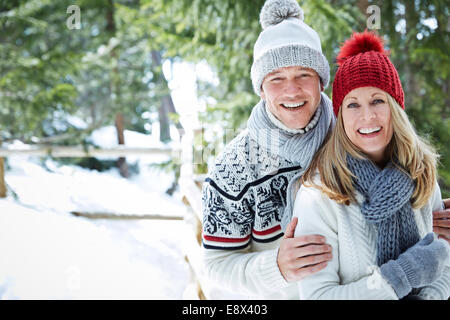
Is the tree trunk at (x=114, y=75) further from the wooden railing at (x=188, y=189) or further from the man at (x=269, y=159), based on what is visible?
the man at (x=269, y=159)

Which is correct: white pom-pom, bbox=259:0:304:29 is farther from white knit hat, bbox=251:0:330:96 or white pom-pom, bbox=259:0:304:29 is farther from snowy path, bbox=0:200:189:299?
snowy path, bbox=0:200:189:299

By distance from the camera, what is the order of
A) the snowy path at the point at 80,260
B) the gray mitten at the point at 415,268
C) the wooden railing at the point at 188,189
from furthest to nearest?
1. the snowy path at the point at 80,260
2. the wooden railing at the point at 188,189
3. the gray mitten at the point at 415,268

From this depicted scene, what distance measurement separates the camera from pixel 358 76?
0.83 meters

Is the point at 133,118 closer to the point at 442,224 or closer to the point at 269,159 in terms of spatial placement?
the point at 269,159

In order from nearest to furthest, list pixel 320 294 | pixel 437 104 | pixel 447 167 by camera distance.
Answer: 1. pixel 320 294
2. pixel 447 167
3. pixel 437 104

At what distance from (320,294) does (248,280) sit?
0.22 meters

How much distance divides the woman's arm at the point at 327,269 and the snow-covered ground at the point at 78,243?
6.99 feet

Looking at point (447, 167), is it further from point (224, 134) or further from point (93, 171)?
point (93, 171)

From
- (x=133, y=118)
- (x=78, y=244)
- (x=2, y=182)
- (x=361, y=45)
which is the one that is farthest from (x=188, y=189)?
(x=133, y=118)

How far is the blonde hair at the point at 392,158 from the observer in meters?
0.83

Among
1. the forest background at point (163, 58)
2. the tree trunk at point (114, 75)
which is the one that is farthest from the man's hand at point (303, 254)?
the tree trunk at point (114, 75)

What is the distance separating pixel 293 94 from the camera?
3.06ft

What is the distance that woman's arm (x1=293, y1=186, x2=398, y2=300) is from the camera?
2.46 ft
